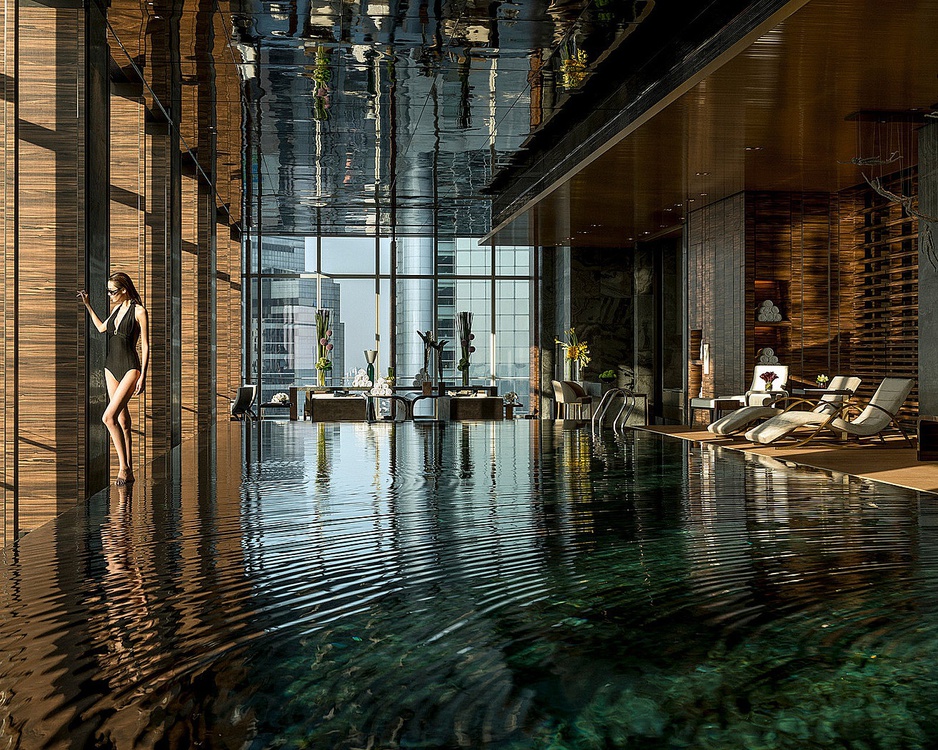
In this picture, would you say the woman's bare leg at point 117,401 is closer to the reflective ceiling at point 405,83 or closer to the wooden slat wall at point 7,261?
the wooden slat wall at point 7,261

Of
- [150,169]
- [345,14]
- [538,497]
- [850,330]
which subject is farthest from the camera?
[850,330]

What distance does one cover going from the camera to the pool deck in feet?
25.6

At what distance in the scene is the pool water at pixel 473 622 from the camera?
7.64ft

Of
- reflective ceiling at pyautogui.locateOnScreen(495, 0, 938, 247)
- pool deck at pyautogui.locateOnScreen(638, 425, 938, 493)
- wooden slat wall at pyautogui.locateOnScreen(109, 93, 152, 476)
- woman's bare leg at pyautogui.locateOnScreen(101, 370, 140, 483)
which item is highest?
reflective ceiling at pyautogui.locateOnScreen(495, 0, 938, 247)

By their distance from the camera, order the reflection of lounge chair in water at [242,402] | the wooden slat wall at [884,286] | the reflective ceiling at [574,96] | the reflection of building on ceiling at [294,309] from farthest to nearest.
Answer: the reflection of building on ceiling at [294,309], the reflection of lounge chair in water at [242,402], the wooden slat wall at [884,286], the reflective ceiling at [574,96]

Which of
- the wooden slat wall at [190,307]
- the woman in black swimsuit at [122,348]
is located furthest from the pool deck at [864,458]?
the wooden slat wall at [190,307]

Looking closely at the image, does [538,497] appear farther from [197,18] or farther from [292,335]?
[292,335]

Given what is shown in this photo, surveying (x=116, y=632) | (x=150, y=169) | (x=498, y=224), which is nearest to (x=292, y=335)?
(x=498, y=224)

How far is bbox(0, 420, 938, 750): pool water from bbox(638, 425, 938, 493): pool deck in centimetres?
149

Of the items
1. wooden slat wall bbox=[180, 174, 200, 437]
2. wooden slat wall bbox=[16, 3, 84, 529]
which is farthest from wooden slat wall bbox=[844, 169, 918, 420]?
wooden slat wall bbox=[16, 3, 84, 529]

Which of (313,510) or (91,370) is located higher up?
(91,370)

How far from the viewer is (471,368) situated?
70.7 ft

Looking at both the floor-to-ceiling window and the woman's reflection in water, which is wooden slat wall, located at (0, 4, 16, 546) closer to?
the woman's reflection in water

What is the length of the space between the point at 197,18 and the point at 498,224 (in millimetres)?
10437
